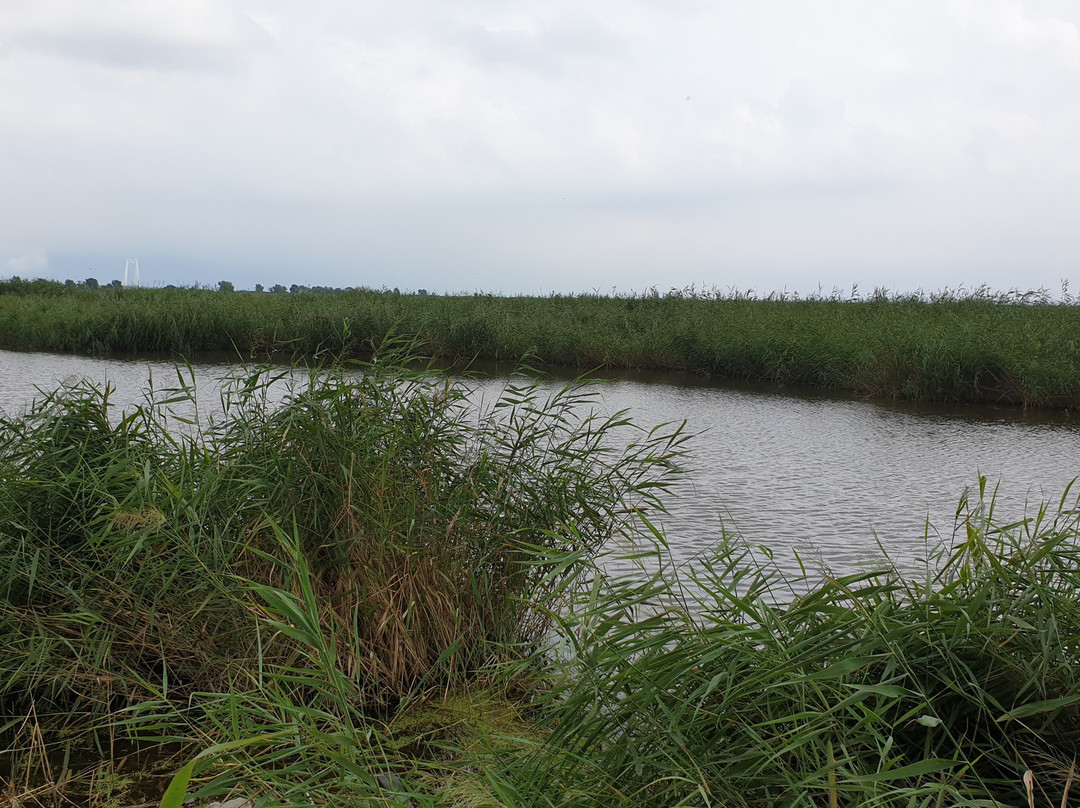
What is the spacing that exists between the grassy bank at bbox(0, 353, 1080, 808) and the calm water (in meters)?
0.84

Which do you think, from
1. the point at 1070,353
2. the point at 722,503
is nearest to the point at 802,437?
the point at 722,503

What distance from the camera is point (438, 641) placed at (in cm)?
386

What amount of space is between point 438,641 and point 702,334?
52.1 feet

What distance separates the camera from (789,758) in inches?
85.4

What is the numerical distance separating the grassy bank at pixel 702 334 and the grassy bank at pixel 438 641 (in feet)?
30.9

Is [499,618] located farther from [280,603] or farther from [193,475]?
[280,603]

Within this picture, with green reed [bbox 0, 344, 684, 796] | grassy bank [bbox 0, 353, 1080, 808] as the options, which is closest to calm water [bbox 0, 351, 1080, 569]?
green reed [bbox 0, 344, 684, 796]

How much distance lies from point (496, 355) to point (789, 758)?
60.0ft

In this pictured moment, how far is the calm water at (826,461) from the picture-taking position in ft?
22.5

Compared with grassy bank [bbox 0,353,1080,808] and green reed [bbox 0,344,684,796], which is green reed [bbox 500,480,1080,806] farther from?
green reed [bbox 0,344,684,796]

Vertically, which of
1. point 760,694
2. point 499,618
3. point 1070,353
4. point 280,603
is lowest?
point 499,618

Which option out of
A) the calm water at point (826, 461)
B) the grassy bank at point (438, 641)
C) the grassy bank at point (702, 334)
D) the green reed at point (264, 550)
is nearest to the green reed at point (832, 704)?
the grassy bank at point (438, 641)

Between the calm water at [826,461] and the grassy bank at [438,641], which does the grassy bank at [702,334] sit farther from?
the grassy bank at [438,641]

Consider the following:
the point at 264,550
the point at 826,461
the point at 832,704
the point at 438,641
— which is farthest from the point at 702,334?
the point at 832,704
